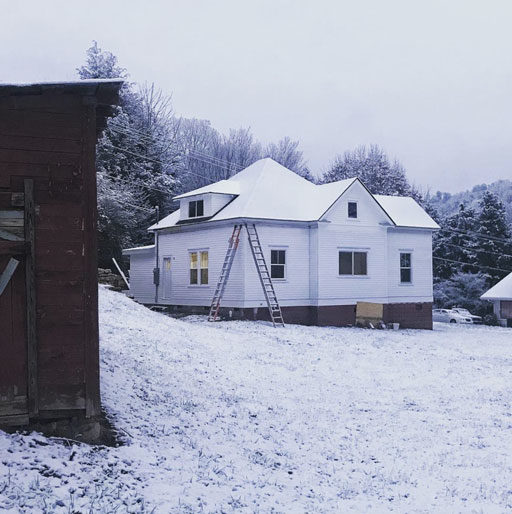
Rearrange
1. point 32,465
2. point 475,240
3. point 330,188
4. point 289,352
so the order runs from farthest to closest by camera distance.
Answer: point 475,240
point 330,188
point 289,352
point 32,465

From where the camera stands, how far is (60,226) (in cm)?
912

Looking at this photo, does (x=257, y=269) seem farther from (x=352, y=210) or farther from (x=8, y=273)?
(x=8, y=273)

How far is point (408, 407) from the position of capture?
14.6 m

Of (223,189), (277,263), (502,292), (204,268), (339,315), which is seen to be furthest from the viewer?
(502,292)

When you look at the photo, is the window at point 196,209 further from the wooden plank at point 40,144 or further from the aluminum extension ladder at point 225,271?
the wooden plank at point 40,144

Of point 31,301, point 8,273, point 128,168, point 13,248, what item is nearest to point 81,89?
point 13,248

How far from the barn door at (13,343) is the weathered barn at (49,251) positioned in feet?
0.04

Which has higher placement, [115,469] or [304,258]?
[304,258]

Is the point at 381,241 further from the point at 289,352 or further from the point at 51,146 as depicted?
the point at 51,146

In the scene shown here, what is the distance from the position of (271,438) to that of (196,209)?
22021 mm

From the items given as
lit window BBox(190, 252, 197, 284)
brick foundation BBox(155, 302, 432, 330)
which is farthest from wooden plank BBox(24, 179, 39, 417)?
lit window BBox(190, 252, 197, 284)

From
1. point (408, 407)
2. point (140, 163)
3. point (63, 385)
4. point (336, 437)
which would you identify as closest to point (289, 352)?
point (408, 407)

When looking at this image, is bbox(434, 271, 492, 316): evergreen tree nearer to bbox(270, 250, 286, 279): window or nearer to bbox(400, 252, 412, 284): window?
bbox(400, 252, 412, 284): window

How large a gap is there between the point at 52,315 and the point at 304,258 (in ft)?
72.1
